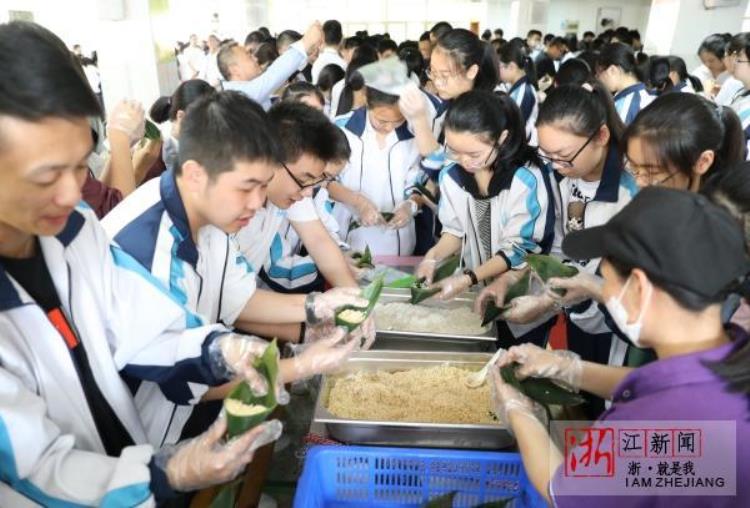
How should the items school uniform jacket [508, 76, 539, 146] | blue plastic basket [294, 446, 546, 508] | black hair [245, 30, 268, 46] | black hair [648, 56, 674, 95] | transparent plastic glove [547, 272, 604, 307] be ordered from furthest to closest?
black hair [245, 30, 268, 46]
black hair [648, 56, 674, 95]
school uniform jacket [508, 76, 539, 146]
transparent plastic glove [547, 272, 604, 307]
blue plastic basket [294, 446, 546, 508]

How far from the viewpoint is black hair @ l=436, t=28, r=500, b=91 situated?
3.01 metres

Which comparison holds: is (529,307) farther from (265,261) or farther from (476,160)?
(265,261)

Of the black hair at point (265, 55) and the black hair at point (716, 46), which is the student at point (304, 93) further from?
the black hair at point (716, 46)

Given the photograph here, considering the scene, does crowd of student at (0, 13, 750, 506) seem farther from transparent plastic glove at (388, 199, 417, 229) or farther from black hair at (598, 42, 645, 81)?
black hair at (598, 42, 645, 81)

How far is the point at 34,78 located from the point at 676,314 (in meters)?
1.17

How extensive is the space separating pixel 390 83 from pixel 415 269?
102 centimetres

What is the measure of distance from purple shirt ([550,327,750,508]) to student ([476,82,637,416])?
101 cm

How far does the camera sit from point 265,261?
2320mm

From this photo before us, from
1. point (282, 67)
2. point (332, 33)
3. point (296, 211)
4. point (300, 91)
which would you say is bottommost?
point (296, 211)

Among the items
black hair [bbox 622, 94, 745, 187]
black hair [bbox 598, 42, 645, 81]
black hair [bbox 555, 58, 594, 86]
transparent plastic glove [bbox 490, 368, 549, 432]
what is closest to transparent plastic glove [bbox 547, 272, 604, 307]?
black hair [bbox 622, 94, 745, 187]

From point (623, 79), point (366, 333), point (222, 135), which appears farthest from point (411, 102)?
point (623, 79)

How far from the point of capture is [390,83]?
112 inches

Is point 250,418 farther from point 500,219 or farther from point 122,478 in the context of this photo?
point 500,219

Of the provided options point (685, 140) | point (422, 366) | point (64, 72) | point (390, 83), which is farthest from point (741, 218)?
point (390, 83)
